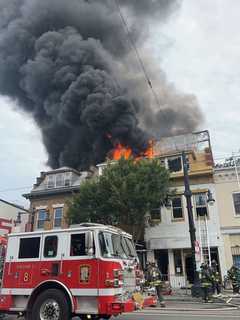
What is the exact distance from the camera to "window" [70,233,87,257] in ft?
21.3

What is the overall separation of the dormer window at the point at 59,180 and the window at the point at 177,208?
8361 mm

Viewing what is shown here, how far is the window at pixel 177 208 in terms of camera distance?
65.4ft

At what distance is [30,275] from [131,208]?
Result: 10518 millimetres

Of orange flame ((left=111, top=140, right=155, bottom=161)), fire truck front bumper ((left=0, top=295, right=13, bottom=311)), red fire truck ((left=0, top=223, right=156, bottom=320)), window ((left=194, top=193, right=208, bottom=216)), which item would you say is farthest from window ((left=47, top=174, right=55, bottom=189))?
fire truck front bumper ((left=0, top=295, right=13, bottom=311))

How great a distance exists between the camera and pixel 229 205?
19047 millimetres

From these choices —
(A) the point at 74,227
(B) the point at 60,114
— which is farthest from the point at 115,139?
(A) the point at 74,227

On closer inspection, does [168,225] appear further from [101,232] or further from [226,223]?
[101,232]

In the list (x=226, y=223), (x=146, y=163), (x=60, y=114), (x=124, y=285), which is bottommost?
(x=124, y=285)

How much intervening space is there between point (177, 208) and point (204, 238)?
259 centimetres

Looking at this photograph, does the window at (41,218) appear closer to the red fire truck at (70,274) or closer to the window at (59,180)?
the window at (59,180)

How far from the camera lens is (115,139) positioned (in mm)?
28234

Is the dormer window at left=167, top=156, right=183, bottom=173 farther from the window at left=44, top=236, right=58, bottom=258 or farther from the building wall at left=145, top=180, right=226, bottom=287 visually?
the window at left=44, top=236, right=58, bottom=258

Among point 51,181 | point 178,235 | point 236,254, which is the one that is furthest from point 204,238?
point 51,181

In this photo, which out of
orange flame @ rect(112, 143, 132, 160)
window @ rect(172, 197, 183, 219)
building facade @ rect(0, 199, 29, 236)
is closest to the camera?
building facade @ rect(0, 199, 29, 236)
